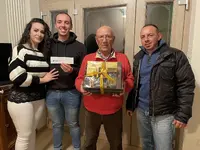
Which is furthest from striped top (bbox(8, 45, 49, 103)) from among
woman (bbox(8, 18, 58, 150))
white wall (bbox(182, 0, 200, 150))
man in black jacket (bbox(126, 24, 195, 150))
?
white wall (bbox(182, 0, 200, 150))

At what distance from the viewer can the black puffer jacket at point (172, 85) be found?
4.06ft

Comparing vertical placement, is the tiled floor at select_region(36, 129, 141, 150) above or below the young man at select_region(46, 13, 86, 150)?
below

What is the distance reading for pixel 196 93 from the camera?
1524mm

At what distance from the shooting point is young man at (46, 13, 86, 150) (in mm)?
1513

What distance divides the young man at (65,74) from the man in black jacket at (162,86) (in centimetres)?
56

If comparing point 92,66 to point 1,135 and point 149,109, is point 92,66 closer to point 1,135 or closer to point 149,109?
point 149,109

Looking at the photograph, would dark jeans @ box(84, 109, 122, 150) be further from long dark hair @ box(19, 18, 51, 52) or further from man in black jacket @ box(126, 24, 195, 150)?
long dark hair @ box(19, 18, 51, 52)

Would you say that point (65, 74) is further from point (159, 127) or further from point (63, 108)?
point (159, 127)

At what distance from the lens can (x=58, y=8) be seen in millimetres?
2176

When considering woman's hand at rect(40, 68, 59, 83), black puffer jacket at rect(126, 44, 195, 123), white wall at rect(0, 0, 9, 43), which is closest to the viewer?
black puffer jacket at rect(126, 44, 195, 123)

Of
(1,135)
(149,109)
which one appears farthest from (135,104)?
(1,135)

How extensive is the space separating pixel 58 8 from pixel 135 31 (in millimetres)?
1016

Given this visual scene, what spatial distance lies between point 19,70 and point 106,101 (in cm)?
72

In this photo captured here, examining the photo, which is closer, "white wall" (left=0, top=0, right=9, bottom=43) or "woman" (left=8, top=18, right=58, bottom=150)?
"woman" (left=8, top=18, right=58, bottom=150)
